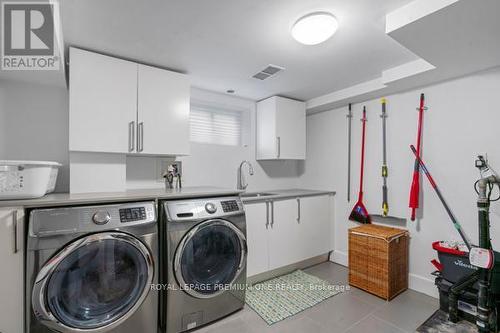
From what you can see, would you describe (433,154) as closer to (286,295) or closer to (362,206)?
(362,206)

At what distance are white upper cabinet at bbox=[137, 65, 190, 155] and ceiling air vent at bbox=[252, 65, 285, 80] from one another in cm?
73

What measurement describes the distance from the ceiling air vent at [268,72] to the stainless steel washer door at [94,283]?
183 centimetres

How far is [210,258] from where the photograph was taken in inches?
74.9

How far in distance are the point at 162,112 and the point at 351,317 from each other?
2.41 m

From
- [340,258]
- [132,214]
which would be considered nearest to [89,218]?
[132,214]

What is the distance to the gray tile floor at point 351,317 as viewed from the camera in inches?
70.5

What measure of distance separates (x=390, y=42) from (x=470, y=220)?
5.54ft

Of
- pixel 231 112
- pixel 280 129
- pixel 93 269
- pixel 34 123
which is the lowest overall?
pixel 93 269

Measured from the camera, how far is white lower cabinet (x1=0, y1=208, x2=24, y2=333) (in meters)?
1.26

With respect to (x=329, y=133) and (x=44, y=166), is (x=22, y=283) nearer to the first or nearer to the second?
(x=44, y=166)

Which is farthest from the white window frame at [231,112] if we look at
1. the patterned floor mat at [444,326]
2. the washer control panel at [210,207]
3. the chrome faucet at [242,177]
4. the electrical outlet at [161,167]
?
the patterned floor mat at [444,326]

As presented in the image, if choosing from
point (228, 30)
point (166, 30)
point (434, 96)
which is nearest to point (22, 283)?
point (166, 30)

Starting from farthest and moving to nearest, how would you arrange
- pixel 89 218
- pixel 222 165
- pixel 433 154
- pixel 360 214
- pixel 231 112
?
pixel 231 112 → pixel 222 165 → pixel 360 214 → pixel 433 154 → pixel 89 218

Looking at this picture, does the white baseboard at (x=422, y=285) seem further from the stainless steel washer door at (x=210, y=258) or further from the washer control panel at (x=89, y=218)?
the washer control panel at (x=89, y=218)
